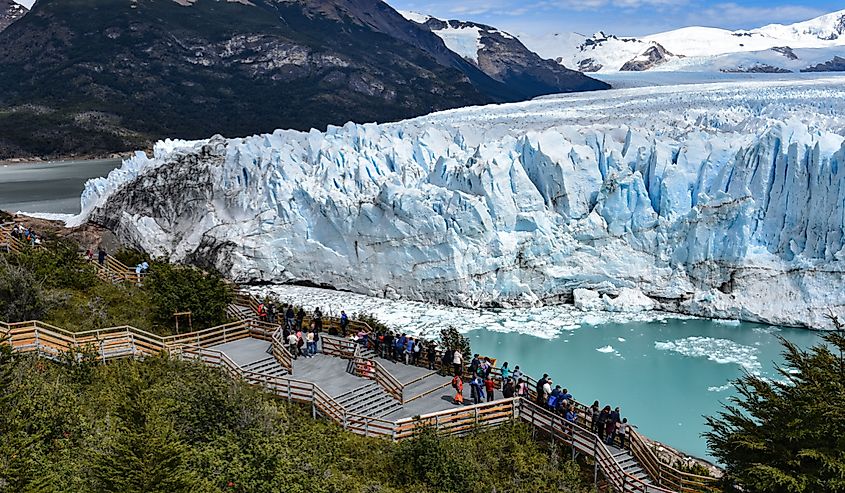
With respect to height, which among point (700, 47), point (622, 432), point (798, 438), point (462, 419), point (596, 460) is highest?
point (700, 47)

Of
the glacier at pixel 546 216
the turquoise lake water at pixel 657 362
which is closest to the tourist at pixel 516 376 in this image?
the turquoise lake water at pixel 657 362

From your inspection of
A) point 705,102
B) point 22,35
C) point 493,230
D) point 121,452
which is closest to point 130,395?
point 121,452

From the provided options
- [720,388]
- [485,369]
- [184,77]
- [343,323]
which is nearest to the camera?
[485,369]

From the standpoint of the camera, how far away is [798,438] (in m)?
5.30

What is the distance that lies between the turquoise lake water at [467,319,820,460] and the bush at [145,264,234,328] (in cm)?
476

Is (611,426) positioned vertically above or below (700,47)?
below

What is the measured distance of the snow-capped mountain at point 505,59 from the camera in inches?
3915

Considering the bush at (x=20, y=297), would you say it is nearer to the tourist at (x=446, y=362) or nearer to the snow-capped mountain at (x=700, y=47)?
the tourist at (x=446, y=362)

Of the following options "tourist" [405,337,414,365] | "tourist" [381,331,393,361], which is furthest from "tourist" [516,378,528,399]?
"tourist" [381,331,393,361]

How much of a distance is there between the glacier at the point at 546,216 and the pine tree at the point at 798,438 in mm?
8490

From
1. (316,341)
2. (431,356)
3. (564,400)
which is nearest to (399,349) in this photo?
(431,356)

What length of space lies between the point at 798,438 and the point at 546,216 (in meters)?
9.88

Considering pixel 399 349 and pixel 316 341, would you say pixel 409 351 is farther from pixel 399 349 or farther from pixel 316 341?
pixel 316 341

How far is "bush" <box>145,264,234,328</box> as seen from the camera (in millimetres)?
10594
